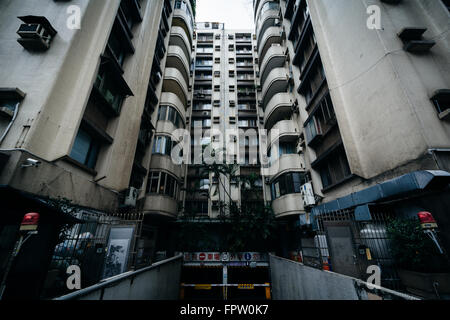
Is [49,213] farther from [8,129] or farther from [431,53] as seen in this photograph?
[431,53]

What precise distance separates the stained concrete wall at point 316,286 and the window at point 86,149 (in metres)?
11.3

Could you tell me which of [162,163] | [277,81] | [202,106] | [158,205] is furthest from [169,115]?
[277,81]

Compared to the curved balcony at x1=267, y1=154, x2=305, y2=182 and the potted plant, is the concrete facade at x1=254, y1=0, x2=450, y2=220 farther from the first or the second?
the potted plant

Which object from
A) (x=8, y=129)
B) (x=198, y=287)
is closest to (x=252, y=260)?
(x=198, y=287)

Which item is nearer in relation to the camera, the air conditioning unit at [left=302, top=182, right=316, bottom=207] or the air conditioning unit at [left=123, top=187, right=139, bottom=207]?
the air conditioning unit at [left=123, top=187, right=139, bottom=207]

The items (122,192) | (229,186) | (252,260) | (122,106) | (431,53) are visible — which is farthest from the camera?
(229,186)

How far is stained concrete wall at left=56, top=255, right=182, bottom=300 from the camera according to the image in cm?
364

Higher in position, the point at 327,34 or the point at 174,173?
the point at 327,34

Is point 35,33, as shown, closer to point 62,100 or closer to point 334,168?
point 62,100

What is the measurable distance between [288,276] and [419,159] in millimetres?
8192

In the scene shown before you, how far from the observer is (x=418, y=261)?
503 cm

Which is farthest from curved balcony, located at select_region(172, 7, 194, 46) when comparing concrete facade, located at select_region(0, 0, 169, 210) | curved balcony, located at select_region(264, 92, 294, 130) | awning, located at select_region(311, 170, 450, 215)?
awning, located at select_region(311, 170, 450, 215)

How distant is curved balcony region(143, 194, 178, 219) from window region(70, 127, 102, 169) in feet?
14.9

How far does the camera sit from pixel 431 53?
7641 mm
